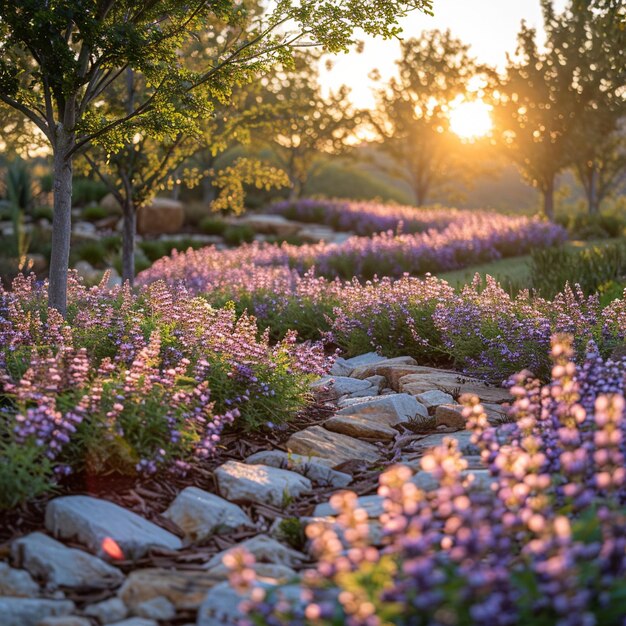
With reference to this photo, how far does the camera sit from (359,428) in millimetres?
4914

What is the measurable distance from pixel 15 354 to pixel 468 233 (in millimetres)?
12559

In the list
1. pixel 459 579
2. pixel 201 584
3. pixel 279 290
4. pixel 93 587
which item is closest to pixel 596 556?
pixel 459 579

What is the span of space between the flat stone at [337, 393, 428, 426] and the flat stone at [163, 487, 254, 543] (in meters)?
1.74

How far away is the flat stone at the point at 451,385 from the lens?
5.51m

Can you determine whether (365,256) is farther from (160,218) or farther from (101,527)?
(160,218)

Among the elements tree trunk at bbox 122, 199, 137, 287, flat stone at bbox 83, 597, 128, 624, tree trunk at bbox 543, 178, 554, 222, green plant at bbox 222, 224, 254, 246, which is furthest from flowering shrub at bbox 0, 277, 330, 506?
tree trunk at bbox 543, 178, 554, 222

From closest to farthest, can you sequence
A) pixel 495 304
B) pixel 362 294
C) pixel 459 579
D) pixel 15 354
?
pixel 459 579
pixel 15 354
pixel 495 304
pixel 362 294

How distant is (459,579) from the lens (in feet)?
6.92

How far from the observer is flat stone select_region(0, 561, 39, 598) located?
2.83 m

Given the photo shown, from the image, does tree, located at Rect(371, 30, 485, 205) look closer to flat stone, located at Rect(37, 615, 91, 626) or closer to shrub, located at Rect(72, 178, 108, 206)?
shrub, located at Rect(72, 178, 108, 206)

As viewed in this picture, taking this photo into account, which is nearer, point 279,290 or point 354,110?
point 279,290

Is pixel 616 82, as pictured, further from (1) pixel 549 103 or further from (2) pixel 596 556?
(2) pixel 596 556

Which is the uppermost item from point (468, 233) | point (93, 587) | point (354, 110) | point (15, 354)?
point (354, 110)

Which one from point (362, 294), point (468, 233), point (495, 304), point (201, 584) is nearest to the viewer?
point (201, 584)
